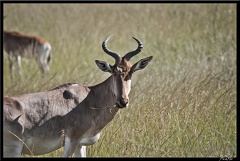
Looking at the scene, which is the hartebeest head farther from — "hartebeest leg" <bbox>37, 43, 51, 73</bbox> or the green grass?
"hartebeest leg" <bbox>37, 43, 51, 73</bbox>

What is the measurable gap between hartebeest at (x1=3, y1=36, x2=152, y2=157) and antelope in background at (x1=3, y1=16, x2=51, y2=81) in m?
9.43

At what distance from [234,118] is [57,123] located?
8.98ft

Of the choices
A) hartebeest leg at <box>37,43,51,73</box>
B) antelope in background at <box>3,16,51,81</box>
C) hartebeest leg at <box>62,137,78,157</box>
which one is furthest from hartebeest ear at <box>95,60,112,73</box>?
antelope in background at <box>3,16,51,81</box>

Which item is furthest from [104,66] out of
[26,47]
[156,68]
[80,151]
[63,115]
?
[26,47]

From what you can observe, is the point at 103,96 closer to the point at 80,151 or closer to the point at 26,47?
the point at 80,151

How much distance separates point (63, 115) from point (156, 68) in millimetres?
5679

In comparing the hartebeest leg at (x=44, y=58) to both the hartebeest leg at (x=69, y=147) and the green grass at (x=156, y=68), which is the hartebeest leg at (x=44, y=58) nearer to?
the green grass at (x=156, y=68)

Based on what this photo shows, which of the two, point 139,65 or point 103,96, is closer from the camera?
point 139,65

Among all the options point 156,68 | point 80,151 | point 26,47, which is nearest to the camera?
point 80,151

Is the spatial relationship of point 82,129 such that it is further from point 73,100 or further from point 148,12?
point 148,12

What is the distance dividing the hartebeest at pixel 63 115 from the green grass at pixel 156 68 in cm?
61

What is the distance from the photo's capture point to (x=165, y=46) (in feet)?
48.3

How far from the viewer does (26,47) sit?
59.5ft

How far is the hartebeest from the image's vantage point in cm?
656
